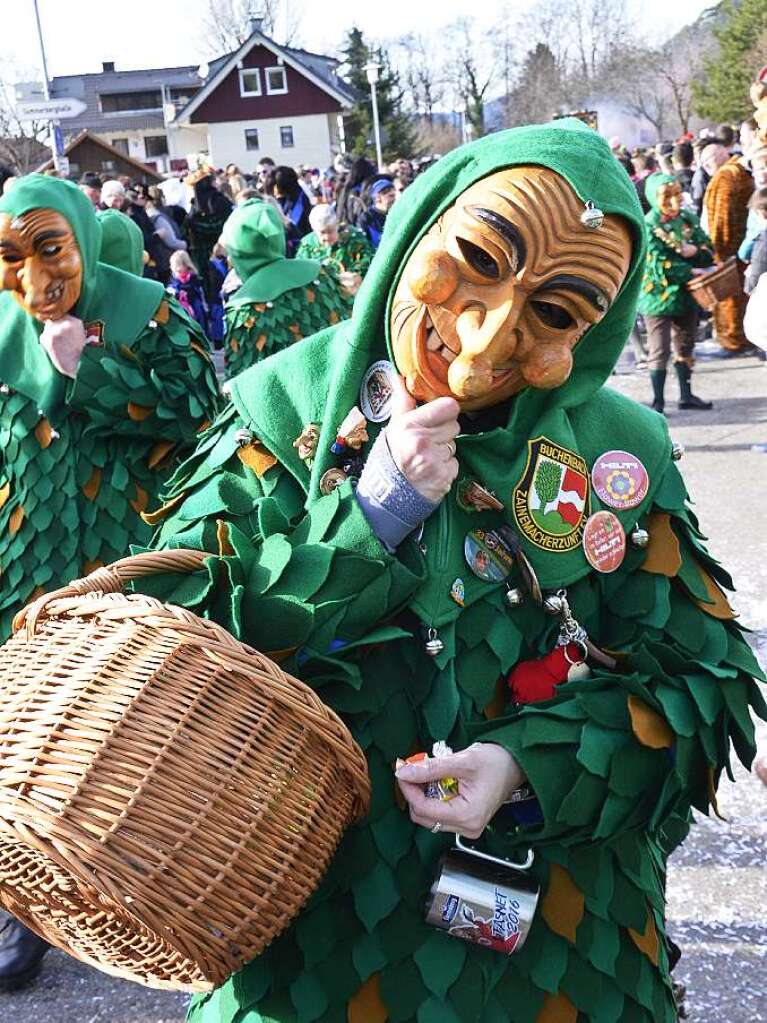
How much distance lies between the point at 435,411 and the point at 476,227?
0.23 meters

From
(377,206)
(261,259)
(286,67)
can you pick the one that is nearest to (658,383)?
(261,259)

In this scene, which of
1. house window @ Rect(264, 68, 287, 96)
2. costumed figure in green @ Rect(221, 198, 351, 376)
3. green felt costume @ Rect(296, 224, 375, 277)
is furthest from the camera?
house window @ Rect(264, 68, 287, 96)

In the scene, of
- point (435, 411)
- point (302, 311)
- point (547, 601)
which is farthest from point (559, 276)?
point (302, 311)

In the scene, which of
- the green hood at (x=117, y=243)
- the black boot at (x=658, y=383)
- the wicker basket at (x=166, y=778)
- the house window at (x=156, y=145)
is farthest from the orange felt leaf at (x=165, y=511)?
the house window at (x=156, y=145)

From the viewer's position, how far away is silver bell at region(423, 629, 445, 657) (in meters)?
1.47

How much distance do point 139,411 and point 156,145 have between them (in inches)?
2557

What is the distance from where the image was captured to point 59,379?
9.11 ft

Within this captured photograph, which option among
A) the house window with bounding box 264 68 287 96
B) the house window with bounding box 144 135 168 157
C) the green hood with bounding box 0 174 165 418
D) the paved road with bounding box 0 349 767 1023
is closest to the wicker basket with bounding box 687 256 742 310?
the paved road with bounding box 0 349 767 1023

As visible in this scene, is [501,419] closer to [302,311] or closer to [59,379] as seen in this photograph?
[59,379]

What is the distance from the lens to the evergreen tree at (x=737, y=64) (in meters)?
27.1

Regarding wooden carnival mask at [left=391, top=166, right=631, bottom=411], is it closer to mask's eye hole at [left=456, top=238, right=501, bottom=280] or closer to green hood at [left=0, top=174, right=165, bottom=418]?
mask's eye hole at [left=456, top=238, right=501, bottom=280]

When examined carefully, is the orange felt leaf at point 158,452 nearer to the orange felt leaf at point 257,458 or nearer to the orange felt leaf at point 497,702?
the orange felt leaf at point 257,458

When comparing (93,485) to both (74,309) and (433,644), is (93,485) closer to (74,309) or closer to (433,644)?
(74,309)

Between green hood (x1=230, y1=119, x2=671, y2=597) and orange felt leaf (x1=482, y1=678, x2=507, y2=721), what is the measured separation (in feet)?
0.50
